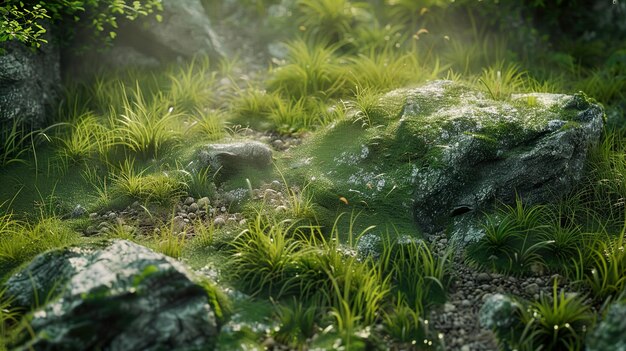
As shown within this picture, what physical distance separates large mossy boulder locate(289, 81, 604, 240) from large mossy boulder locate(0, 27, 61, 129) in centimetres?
272

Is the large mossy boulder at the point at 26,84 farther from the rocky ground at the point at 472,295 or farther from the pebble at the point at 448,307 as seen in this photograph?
the pebble at the point at 448,307

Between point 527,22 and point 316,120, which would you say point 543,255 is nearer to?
point 316,120

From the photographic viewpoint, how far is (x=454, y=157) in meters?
5.71

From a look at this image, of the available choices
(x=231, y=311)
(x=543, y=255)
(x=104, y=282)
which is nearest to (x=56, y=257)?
(x=104, y=282)

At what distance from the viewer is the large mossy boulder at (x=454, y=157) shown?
18.6 feet

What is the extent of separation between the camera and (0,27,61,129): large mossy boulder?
254 inches

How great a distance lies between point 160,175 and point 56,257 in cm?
152

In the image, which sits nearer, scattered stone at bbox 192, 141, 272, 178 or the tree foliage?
the tree foliage

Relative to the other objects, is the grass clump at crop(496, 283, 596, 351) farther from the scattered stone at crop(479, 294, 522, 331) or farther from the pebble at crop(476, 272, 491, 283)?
the pebble at crop(476, 272, 491, 283)

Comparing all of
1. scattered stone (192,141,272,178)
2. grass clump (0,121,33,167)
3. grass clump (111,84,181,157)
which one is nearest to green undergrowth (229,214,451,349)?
scattered stone (192,141,272,178)

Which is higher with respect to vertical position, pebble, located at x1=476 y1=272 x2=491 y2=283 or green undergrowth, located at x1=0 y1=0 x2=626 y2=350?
green undergrowth, located at x1=0 y1=0 x2=626 y2=350

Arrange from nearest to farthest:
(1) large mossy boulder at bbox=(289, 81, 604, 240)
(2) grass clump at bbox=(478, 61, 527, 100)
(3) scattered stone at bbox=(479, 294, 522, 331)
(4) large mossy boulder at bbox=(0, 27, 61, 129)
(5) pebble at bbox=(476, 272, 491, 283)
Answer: (3) scattered stone at bbox=(479, 294, 522, 331), (5) pebble at bbox=(476, 272, 491, 283), (1) large mossy boulder at bbox=(289, 81, 604, 240), (4) large mossy boulder at bbox=(0, 27, 61, 129), (2) grass clump at bbox=(478, 61, 527, 100)

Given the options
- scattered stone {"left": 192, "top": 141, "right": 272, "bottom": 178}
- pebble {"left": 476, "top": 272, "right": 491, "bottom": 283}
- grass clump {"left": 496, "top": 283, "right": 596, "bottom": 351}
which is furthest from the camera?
scattered stone {"left": 192, "top": 141, "right": 272, "bottom": 178}

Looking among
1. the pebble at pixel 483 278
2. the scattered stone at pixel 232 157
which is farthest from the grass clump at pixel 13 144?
the pebble at pixel 483 278
